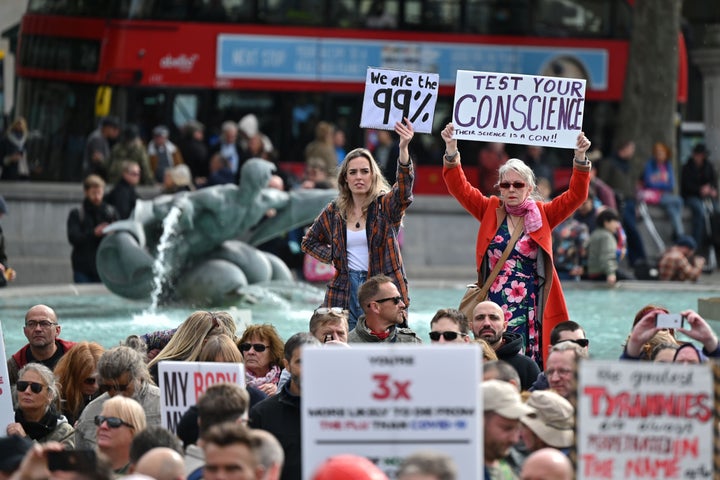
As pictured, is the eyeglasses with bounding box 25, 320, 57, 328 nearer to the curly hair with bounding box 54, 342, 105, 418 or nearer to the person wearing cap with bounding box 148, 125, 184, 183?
the curly hair with bounding box 54, 342, 105, 418

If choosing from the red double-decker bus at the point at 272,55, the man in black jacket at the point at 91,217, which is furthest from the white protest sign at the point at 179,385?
the red double-decker bus at the point at 272,55

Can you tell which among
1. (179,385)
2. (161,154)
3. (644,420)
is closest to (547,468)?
(644,420)

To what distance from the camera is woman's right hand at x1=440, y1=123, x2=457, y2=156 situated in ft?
34.4

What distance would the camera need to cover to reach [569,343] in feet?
28.0

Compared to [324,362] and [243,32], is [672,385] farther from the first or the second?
[243,32]

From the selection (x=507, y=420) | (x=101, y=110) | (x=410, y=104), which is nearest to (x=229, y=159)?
(x=101, y=110)

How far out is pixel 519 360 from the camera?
961 cm

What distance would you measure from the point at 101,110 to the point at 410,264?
5.12 meters

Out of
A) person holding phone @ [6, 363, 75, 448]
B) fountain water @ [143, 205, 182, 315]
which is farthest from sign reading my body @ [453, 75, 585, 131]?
fountain water @ [143, 205, 182, 315]

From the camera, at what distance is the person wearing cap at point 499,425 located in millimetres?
6938

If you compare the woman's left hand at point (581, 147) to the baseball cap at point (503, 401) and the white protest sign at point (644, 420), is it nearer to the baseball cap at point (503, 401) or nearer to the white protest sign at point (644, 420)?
the baseball cap at point (503, 401)

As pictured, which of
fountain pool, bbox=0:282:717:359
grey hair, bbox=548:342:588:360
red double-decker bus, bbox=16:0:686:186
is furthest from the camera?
red double-decker bus, bbox=16:0:686:186

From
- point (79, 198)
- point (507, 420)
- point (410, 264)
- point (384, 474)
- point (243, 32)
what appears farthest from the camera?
point (243, 32)

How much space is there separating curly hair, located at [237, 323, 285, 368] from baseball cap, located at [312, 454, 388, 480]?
365 cm
